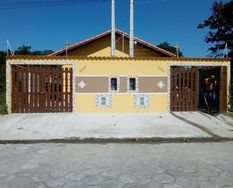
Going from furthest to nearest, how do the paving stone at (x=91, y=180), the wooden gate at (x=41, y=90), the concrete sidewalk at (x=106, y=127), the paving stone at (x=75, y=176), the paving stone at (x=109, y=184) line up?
1. the wooden gate at (x=41, y=90)
2. the concrete sidewalk at (x=106, y=127)
3. the paving stone at (x=75, y=176)
4. the paving stone at (x=91, y=180)
5. the paving stone at (x=109, y=184)

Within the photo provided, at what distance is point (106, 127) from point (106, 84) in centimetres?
458

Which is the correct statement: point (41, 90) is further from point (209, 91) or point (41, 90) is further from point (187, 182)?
point (187, 182)

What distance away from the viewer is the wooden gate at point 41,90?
15.4 metres

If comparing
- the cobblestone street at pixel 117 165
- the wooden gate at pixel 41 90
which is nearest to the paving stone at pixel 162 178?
the cobblestone street at pixel 117 165

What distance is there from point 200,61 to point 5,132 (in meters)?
9.23

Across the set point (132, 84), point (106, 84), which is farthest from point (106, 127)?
point (132, 84)

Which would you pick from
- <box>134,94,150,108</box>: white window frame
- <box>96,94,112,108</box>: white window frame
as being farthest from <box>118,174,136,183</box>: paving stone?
<box>134,94,150,108</box>: white window frame

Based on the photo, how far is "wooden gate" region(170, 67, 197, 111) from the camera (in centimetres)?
1608

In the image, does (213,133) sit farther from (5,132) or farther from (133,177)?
(5,132)

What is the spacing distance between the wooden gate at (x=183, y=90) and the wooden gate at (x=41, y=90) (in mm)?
4607

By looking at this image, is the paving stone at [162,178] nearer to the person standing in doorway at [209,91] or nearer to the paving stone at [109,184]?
the paving stone at [109,184]

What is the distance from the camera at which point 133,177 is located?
586 centimetres

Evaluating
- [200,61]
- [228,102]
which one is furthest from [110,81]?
[228,102]

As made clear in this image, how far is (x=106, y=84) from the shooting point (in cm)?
1570
